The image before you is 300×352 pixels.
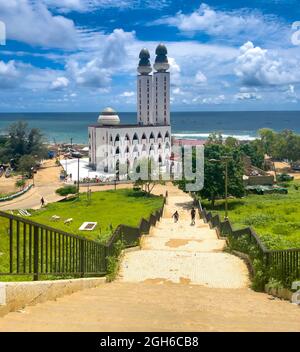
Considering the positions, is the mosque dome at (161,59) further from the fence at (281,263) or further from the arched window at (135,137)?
the fence at (281,263)

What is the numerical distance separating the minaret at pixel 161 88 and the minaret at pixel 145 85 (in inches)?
35.1

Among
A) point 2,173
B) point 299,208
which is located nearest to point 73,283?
point 299,208

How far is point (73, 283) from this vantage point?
8695 millimetres

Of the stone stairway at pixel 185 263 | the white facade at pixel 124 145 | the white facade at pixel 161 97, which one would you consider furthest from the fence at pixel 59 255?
the white facade at pixel 161 97

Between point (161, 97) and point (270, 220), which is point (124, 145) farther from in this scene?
point (270, 220)

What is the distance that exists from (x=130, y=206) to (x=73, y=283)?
29.6 metres

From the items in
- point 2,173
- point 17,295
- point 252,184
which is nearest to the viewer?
point 17,295

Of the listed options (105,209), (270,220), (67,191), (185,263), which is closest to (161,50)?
(67,191)

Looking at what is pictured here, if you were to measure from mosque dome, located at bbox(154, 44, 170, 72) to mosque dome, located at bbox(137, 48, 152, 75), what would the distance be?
1671mm

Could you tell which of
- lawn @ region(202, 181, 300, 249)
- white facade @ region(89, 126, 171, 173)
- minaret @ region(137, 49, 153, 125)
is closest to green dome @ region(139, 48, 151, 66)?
minaret @ region(137, 49, 153, 125)

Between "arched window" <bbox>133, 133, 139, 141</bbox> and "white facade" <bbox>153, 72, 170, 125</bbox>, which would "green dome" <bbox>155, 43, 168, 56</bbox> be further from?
"arched window" <bbox>133, 133, 139, 141</bbox>
